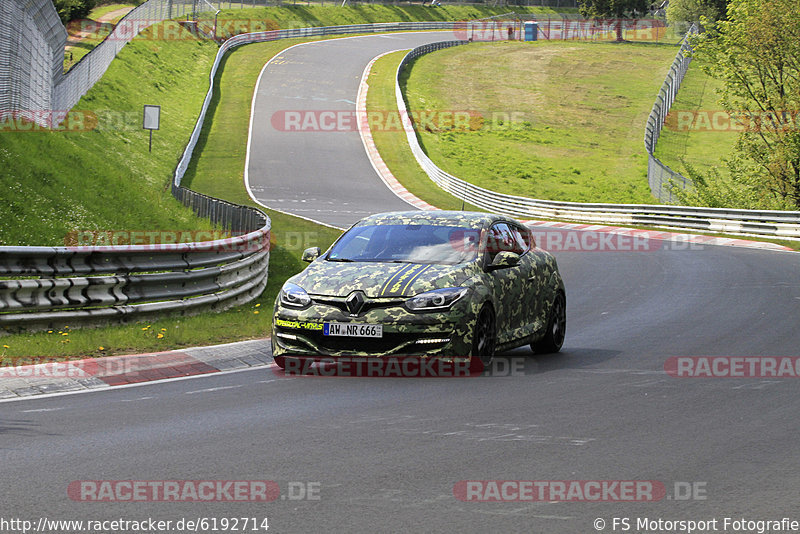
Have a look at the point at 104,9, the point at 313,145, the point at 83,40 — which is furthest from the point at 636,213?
the point at 104,9

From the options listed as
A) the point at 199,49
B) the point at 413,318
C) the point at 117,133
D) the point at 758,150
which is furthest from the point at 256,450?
the point at 199,49

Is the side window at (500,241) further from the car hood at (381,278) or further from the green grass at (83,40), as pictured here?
the green grass at (83,40)

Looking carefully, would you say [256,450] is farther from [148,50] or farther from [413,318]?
[148,50]

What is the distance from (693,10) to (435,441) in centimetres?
12455

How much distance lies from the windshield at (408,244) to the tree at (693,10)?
110611 millimetres

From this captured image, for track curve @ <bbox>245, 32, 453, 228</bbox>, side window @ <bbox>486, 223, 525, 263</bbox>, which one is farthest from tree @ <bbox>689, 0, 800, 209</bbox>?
side window @ <bbox>486, 223, 525, 263</bbox>

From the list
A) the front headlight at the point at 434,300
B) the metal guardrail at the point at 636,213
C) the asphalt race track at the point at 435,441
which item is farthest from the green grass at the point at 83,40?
the asphalt race track at the point at 435,441

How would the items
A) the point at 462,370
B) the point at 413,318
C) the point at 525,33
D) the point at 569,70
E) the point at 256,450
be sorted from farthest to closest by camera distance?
the point at 525,33 < the point at 569,70 < the point at 462,370 < the point at 413,318 < the point at 256,450

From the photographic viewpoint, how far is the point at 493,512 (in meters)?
5.61

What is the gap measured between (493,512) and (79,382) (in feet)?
17.3

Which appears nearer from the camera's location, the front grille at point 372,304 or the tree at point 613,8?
the front grille at point 372,304

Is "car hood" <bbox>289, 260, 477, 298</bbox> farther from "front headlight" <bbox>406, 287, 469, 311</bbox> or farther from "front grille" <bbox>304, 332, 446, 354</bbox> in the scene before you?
"front grille" <bbox>304, 332, 446, 354</bbox>

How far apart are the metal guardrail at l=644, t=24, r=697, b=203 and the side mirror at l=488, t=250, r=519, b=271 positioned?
29661 millimetres

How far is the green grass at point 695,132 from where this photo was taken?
210ft
